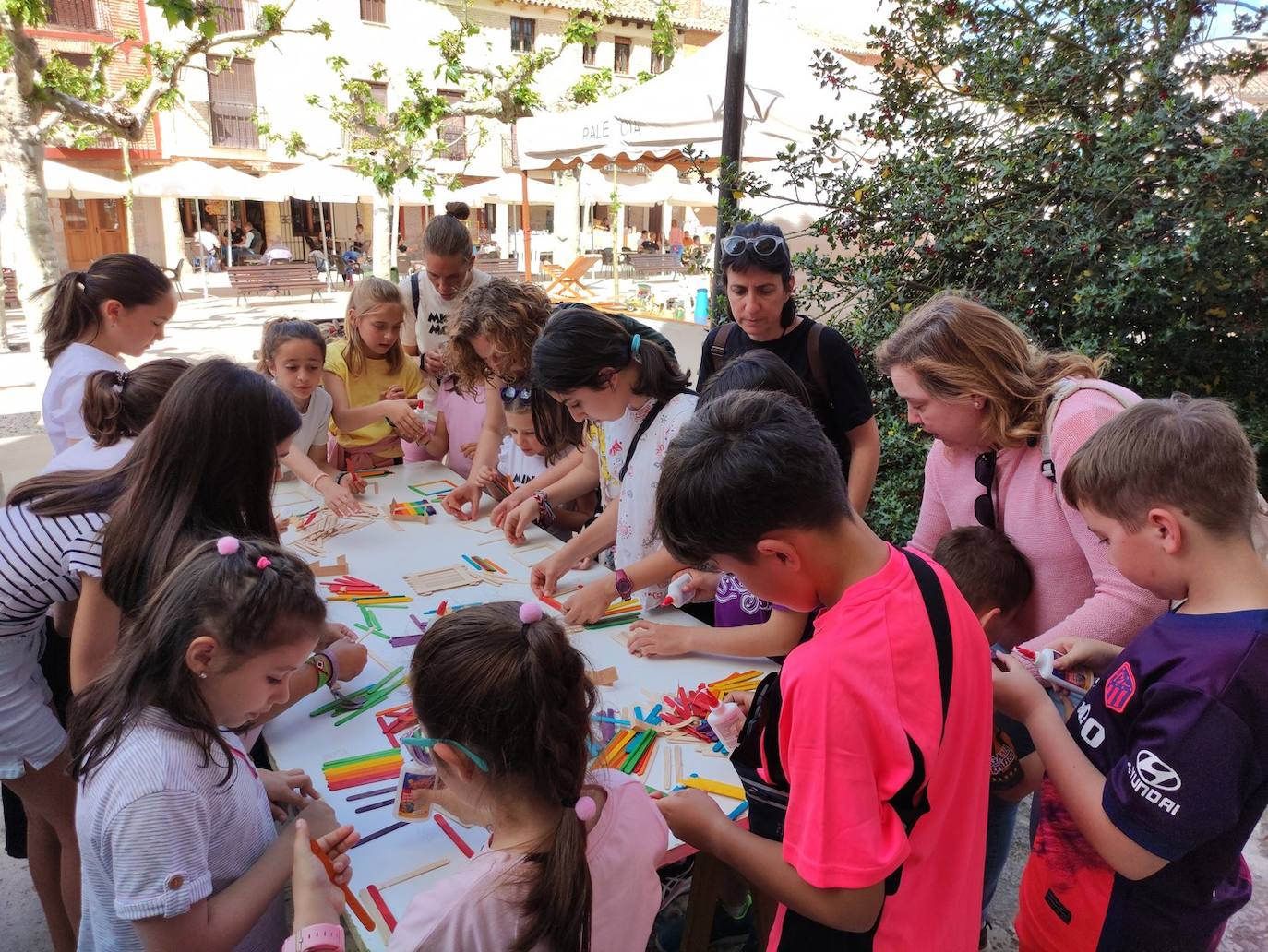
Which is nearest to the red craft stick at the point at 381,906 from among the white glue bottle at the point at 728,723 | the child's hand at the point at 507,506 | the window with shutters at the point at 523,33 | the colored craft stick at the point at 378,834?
the colored craft stick at the point at 378,834

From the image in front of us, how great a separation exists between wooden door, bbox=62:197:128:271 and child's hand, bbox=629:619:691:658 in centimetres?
2582

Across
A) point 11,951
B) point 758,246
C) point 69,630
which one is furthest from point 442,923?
point 758,246

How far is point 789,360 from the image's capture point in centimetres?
306

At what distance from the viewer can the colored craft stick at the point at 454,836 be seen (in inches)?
62.5

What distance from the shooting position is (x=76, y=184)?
16.1m

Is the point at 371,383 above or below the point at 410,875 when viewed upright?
above

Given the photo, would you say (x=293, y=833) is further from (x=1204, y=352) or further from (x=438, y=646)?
(x=1204, y=352)

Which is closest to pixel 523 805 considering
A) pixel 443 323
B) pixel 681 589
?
pixel 681 589

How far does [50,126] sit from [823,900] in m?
11.4

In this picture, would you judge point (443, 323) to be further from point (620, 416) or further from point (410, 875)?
point (410, 875)

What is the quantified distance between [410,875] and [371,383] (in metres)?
3.06

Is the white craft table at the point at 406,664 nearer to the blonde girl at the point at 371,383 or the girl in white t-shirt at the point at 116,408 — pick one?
the blonde girl at the point at 371,383

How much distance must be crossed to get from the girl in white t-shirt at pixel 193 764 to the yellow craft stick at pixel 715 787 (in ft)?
2.28

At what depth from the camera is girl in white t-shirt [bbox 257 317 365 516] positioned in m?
3.37
